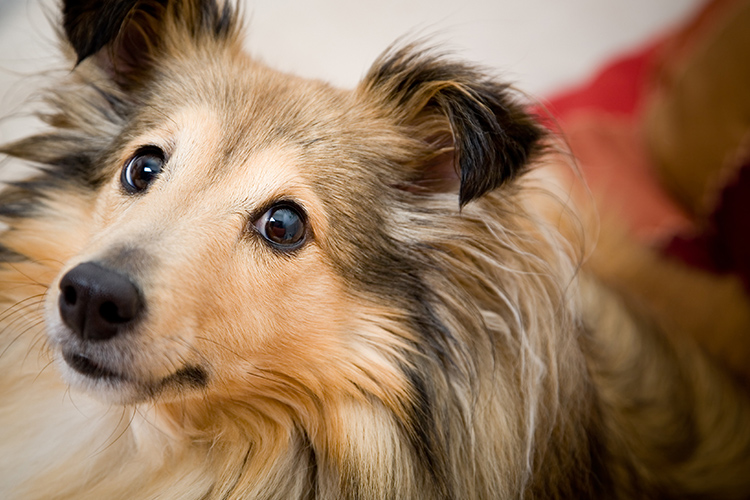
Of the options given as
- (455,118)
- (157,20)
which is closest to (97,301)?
(455,118)

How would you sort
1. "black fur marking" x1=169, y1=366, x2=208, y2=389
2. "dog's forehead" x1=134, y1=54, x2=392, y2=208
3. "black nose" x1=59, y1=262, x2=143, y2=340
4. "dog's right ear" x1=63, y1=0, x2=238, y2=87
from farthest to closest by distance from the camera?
"dog's right ear" x1=63, y1=0, x2=238, y2=87
"dog's forehead" x1=134, y1=54, x2=392, y2=208
"black fur marking" x1=169, y1=366, x2=208, y2=389
"black nose" x1=59, y1=262, x2=143, y2=340

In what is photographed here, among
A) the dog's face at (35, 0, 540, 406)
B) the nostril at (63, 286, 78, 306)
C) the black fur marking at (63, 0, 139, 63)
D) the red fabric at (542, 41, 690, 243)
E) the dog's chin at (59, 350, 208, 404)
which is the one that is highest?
the red fabric at (542, 41, 690, 243)

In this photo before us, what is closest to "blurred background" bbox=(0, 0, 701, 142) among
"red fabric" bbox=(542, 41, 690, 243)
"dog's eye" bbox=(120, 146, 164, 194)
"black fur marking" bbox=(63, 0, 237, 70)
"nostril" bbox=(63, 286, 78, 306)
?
"black fur marking" bbox=(63, 0, 237, 70)

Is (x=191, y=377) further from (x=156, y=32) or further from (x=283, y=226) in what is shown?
(x=156, y=32)

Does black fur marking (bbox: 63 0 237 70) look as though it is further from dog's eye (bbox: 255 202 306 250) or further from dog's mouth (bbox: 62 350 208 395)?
dog's mouth (bbox: 62 350 208 395)

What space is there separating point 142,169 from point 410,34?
86 cm

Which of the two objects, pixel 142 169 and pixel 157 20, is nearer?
pixel 142 169

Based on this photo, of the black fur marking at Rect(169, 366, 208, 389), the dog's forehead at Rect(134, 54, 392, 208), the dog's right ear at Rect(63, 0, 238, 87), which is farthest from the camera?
the dog's right ear at Rect(63, 0, 238, 87)

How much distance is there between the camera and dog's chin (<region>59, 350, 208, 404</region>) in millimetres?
1240

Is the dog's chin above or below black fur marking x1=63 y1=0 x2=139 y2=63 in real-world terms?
below

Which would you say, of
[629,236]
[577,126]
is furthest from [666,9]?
[629,236]

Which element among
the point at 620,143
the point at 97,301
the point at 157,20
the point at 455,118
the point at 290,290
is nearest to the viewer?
the point at 97,301

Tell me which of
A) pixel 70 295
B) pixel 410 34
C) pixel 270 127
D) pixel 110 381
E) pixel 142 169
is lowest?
pixel 110 381

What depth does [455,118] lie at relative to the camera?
1.28m
